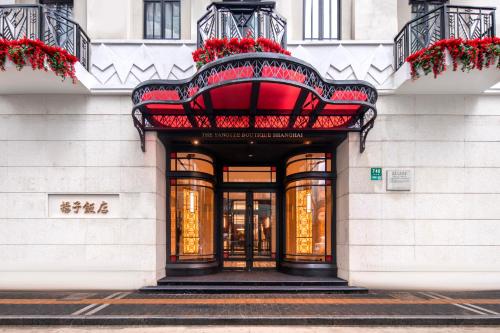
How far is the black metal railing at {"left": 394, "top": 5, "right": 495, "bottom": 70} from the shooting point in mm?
10630

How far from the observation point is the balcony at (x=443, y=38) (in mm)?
10570

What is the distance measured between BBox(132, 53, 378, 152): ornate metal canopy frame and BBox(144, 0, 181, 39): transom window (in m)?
3.14

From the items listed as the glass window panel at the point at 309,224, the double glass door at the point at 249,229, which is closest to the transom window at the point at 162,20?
the double glass door at the point at 249,229

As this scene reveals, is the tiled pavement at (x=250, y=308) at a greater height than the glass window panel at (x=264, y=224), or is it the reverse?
the glass window panel at (x=264, y=224)

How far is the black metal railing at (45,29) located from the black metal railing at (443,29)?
866cm

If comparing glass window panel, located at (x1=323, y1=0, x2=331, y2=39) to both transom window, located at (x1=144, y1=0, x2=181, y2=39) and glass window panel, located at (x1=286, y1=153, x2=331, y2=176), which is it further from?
transom window, located at (x1=144, y1=0, x2=181, y2=39)

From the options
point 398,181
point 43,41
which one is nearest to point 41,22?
point 43,41

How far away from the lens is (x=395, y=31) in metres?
12.0

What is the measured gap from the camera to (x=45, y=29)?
1101 centimetres

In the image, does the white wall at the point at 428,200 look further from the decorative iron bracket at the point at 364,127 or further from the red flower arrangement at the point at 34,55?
the red flower arrangement at the point at 34,55

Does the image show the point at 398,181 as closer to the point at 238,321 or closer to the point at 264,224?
the point at 264,224

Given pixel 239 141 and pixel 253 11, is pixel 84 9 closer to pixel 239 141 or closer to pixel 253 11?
pixel 253 11

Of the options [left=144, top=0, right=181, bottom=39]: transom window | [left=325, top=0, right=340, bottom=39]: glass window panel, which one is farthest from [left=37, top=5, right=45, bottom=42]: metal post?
[left=325, top=0, right=340, bottom=39]: glass window panel

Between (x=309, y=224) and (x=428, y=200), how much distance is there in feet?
11.3
